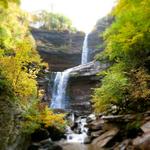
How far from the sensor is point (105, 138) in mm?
15539

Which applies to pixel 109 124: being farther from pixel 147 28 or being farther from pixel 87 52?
pixel 87 52

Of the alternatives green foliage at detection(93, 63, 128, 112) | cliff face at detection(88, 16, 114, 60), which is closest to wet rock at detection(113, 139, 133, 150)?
green foliage at detection(93, 63, 128, 112)

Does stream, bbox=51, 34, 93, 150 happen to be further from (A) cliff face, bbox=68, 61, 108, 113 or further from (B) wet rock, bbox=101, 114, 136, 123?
(B) wet rock, bbox=101, 114, 136, 123

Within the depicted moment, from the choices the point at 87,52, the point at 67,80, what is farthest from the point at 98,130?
the point at 87,52

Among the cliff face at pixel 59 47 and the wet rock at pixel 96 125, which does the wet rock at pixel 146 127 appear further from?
the cliff face at pixel 59 47

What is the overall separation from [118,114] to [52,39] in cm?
2783

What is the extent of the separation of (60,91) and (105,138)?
56.2 feet

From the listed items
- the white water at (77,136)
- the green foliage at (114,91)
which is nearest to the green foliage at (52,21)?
the white water at (77,136)

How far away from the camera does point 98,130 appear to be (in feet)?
58.1

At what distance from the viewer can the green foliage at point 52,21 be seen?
148 ft

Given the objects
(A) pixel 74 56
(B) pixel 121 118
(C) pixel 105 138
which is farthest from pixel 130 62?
(A) pixel 74 56

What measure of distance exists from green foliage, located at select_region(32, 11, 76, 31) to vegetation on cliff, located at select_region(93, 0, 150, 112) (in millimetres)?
24065

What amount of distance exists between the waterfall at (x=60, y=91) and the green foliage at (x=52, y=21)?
13.6 meters

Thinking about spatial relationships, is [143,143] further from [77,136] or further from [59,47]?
[59,47]
